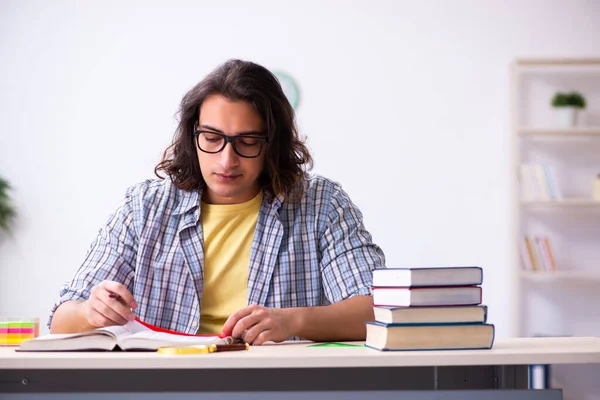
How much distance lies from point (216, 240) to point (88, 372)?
747 millimetres

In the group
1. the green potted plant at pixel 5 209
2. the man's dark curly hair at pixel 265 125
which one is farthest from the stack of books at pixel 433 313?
the green potted plant at pixel 5 209

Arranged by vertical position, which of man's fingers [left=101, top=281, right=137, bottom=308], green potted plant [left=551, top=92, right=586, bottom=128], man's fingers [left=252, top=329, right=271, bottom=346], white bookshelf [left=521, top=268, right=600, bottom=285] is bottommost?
white bookshelf [left=521, top=268, right=600, bottom=285]

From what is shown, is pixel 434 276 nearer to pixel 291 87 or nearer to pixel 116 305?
pixel 116 305

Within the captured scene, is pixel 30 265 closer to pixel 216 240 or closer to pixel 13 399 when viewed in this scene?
pixel 216 240

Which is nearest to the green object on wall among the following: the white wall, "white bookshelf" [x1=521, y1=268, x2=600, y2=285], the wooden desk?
the white wall

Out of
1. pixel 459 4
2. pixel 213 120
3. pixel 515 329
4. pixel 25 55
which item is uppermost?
pixel 459 4

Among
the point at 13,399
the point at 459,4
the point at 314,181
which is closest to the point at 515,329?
the point at 459,4

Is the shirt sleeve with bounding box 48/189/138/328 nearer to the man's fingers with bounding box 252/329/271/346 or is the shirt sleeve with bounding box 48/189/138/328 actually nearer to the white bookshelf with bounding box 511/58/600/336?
the man's fingers with bounding box 252/329/271/346

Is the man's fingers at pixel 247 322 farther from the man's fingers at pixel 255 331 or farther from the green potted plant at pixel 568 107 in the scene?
the green potted plant at pixel 568 107

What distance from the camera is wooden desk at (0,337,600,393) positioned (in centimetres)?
114

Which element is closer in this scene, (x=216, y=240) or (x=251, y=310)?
(x=251, y=310)

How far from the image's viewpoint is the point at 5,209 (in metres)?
4.16

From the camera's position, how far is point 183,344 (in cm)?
129

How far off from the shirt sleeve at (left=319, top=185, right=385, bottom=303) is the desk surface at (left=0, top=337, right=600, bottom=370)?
57 cm
